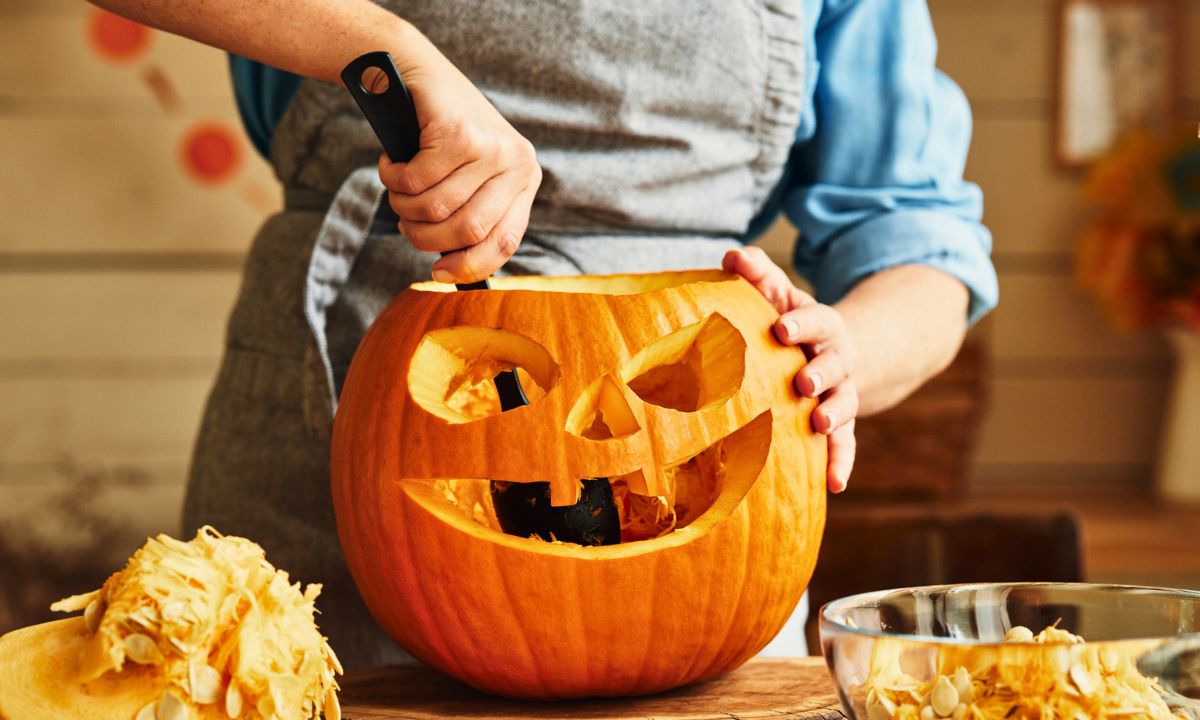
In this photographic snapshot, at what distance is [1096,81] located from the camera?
2.33 meters

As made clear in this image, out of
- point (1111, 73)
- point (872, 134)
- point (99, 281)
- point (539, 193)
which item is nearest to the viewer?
point (539, 193)

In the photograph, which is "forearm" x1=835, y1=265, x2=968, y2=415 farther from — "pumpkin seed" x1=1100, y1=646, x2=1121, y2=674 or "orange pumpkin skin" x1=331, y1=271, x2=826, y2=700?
"pumpkin seed" x1=1100, y1=646, x2=1121, y2=674

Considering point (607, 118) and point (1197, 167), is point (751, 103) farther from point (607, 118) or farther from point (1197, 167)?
point (1197, 167)

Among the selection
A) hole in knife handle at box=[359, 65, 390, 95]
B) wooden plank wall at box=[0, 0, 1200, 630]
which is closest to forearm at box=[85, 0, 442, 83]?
hole in knife handle at box=[359, 65, 390, 95]

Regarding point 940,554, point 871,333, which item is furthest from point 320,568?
point 940,554

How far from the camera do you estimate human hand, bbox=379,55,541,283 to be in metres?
0.63

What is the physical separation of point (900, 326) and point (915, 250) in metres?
0.08

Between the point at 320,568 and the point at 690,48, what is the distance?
473 millimetres

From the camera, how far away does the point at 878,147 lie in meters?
0.94

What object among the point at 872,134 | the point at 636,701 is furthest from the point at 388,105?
the point at 872,134

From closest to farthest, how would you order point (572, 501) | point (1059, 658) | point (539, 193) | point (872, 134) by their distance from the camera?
point (1059, 658) < point (572, 501) < point (539, 193) < point (872, 134)

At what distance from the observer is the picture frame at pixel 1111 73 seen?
2.30m

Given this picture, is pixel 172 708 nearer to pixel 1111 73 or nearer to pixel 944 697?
pixel 944 697

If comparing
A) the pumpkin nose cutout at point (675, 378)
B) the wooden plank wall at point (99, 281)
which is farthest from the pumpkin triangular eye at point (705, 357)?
the wooden plank wall at point (99, 281)
